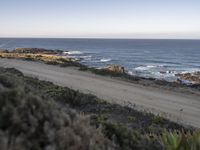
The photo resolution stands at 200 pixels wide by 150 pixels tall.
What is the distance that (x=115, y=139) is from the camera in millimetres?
5621

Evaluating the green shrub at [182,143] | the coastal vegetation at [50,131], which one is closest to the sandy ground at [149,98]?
the green shrub at [182,143]

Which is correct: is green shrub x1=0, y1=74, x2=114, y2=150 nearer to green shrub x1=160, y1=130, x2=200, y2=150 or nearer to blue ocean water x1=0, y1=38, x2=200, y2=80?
green shrub x1=160, y1=130, x2=200, y2=150

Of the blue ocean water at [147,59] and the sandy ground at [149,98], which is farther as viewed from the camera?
the blue ocean water at [147,59]

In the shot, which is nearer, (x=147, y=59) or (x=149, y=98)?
(x=149, y=98)

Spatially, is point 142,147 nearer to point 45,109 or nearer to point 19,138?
point 45,109

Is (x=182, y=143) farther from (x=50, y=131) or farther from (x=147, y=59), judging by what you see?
(x=147, y=59)

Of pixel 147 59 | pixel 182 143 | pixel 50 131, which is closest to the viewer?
pixel 50 131

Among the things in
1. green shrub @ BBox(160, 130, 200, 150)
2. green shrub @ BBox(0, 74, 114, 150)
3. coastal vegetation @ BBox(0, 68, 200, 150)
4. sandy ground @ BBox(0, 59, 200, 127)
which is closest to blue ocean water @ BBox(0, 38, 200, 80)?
sandy ground @ BBox(0, 59, 200, 127)

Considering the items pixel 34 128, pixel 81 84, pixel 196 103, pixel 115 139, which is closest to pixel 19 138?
pixel 34 128

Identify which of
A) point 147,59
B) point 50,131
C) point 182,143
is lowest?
point 147,59

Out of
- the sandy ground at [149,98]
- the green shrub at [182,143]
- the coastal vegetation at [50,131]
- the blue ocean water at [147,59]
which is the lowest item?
the blue ocean water at [147,59]

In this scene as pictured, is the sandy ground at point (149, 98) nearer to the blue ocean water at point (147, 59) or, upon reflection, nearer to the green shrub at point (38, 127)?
the blue ocean water at point (147, 59)

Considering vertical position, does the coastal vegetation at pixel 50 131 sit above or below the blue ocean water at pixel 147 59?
above

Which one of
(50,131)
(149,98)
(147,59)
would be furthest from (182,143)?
(147,59)
